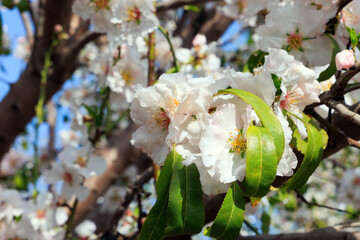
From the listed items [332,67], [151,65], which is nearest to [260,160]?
[332,67]

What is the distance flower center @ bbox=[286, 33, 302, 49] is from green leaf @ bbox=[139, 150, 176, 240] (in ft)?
1.35

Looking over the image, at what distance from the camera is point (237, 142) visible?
0.58 metres

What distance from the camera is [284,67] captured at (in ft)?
1.95

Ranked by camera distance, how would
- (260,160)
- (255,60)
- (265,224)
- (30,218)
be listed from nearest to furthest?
(260,160)
(255,60)
(265,224)
(30,218)

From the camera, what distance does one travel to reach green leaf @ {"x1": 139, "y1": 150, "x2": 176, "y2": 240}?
0.56 meters

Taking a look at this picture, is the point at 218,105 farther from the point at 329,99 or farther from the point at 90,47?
the point at 90,47

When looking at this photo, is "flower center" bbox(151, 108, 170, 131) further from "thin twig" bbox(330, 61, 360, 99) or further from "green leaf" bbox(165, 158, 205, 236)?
"thin twig" bbox(330, 61, 360, 99)

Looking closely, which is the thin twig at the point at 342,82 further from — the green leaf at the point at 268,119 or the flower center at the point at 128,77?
the flower center at the point at 128,77

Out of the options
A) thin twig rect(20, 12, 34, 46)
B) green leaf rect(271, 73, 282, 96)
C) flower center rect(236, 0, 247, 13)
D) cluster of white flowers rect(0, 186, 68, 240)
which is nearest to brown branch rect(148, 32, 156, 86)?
green leaf rect(271, 73, 282, 96)

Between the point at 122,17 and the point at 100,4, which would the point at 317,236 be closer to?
the point at 122,17

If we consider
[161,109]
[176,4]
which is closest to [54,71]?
[176,4]

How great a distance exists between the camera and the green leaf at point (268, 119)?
1.69ft

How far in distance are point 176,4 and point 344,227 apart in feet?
3.41

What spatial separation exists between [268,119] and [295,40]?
1.19 feet
